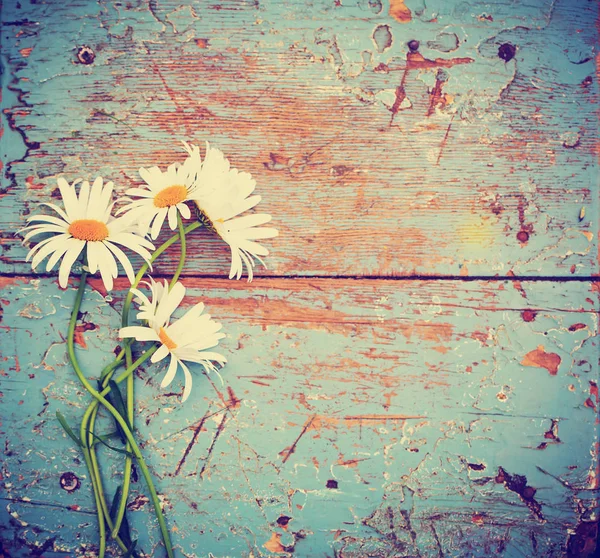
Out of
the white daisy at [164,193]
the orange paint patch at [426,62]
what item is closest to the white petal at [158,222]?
the white daisy at [164,193]

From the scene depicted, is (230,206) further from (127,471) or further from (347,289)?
(127,471)

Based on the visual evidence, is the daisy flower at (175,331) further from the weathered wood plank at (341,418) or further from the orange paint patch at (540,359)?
the orange paint patch at (540,359)

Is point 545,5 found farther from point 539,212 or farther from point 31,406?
point 31,406

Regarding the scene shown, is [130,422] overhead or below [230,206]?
below

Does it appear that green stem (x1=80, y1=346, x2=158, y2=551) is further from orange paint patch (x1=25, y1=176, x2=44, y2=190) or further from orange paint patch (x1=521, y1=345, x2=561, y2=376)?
orange paint patch (x1=521, y1=345, x2=561, y2=376)

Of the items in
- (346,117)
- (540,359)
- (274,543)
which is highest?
(346,117)

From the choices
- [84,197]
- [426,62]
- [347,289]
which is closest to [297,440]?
[347,289]

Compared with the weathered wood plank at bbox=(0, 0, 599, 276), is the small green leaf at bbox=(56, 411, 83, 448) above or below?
below

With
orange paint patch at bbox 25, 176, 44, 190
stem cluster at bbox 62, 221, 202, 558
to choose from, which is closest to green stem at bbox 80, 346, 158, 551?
stem cluster at bbox 62, 221, 202, 558
